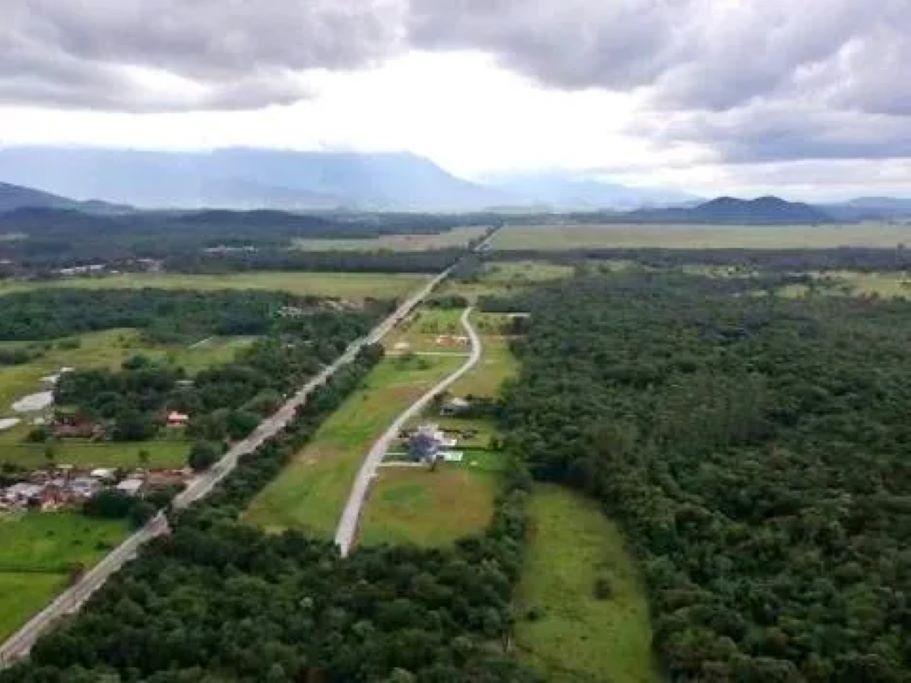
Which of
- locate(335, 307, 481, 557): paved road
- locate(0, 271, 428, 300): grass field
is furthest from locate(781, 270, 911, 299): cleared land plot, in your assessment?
locate(335, 307, 481, 557): paved road

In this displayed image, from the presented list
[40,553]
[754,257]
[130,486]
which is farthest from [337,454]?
[754,257]

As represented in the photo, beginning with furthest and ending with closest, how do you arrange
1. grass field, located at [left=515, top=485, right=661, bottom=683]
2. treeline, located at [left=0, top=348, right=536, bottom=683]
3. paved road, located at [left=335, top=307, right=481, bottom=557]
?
1. paved road, located at [left=335, top=307, right=481, bottom=557]
2. grass field, located at [left=515, top=485, right=661, bottom=683]
3. treeline, located at [left=0, top=348, right=536, bottom=683]

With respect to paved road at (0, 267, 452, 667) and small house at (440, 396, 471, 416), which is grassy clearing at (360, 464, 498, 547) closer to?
paved road at (0, 267, 452, 667)

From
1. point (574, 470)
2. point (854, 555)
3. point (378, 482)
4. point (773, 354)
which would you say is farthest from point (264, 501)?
point (773, 354)

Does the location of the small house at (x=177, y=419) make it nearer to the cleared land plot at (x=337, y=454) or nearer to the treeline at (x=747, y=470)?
the cleared land plot at (x=337, y=454)

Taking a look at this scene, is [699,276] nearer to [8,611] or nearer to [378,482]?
[378,482]

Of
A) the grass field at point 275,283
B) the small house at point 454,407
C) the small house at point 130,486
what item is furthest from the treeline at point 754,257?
the small house at point 130,486
